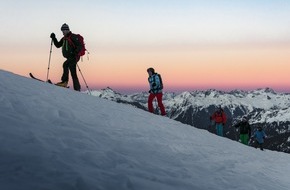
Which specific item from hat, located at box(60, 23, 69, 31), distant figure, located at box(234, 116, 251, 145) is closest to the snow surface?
hat, located at box(60, 23, 69, 31)

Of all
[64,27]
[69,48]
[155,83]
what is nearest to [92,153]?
[69,48]

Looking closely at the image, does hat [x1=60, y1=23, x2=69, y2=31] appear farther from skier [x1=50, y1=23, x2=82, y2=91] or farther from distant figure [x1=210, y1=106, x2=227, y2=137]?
distant figure [x1=210, y1=106, x2=227, y2=137]

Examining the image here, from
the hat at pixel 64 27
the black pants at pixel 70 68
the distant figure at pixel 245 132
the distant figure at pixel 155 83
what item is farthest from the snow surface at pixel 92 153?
the distant figure at pixel 245 132

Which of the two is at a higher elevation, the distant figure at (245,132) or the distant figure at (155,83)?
the distant figure at (155,83)

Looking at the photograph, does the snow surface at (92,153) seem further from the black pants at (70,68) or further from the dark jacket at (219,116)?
the dark jacket at (219,116)

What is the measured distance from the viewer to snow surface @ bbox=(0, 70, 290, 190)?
19.3 ft

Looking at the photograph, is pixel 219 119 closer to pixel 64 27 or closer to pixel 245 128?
pixel 245 128

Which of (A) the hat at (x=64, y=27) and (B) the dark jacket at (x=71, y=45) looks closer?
(A) the hat at (x=64, y=27)

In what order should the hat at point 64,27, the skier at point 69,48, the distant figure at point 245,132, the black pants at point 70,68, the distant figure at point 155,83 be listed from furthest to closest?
1. the distant figure at point 245,132
2. the distant figure at point 155,83
3. the black pants at point 70,68
4. the skier at point 69,48
5. the hat at point 64,27

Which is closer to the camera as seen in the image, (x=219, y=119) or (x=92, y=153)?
(x=92, y=153)

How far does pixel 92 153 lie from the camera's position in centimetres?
748

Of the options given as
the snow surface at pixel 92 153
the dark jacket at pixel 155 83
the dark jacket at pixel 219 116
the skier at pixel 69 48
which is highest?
the skier at pixel 69 48

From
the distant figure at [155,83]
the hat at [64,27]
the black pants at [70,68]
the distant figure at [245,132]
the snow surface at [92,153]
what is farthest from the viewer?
the distant figure at [245,132]

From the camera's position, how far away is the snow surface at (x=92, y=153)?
5891 mm
